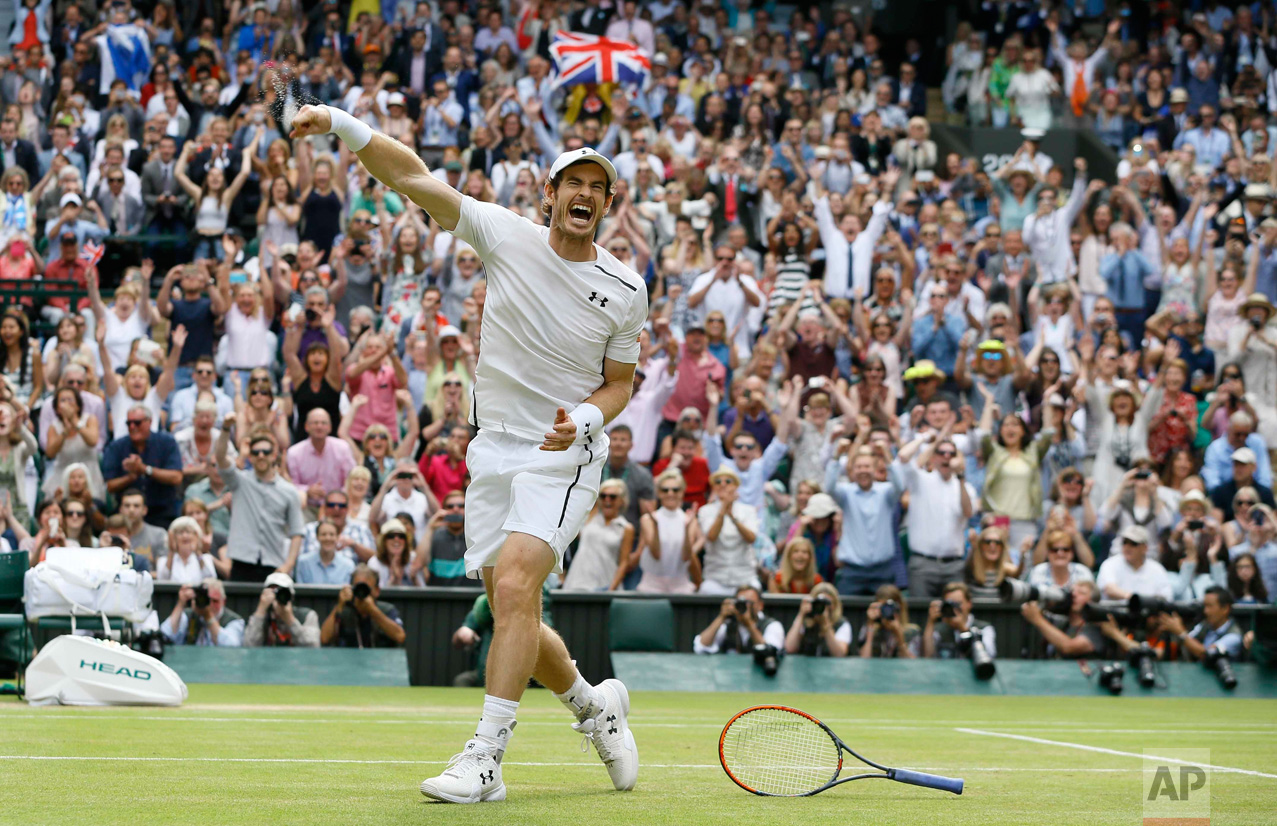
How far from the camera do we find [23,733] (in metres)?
7.86

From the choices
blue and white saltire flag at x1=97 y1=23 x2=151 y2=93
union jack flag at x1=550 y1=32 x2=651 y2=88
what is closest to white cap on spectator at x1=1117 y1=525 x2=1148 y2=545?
union jack flag at x1=550 y1=32 x2=651 y2=88

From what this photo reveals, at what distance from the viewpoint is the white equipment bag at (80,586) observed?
1071cm

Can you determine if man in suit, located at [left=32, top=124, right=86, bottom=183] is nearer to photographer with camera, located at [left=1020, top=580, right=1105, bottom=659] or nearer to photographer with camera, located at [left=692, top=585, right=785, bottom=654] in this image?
photographer with camera, located at [left=692, top=585, right=785, bottom=654]

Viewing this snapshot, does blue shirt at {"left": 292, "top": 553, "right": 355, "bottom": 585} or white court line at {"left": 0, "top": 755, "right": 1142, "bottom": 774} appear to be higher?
blue shirt at {"left": 292, "top": 553, "right": 355, "bottom": 585}

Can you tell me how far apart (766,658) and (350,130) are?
858cm

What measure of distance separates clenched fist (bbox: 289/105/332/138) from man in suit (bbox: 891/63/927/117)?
18.0 meters

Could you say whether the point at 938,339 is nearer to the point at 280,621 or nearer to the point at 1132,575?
the point at 1132,575

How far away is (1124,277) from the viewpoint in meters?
18.7

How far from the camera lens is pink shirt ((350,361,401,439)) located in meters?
15.5

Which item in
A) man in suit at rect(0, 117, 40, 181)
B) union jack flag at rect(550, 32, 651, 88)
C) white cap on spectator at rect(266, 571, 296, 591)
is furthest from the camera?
union jack flag at rect(550, 32, 651, 88)

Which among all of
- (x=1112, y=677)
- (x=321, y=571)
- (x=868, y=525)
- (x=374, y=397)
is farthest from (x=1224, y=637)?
(x=374, y=397)

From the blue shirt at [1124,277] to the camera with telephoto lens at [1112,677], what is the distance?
5.92 metres

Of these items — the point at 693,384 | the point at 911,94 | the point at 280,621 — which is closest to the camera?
the point at 280,621

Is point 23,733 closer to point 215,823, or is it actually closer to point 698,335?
point 215,823
